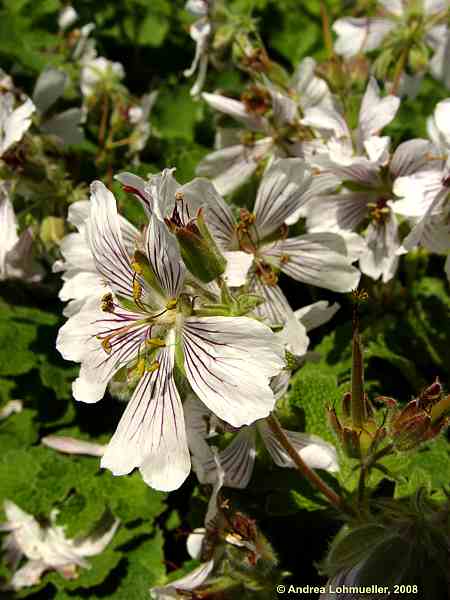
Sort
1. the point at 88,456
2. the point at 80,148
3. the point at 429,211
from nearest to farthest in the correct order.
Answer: the point at 429,211, the point at 88,456, the point at 80,148

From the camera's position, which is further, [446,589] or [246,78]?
[246,78]

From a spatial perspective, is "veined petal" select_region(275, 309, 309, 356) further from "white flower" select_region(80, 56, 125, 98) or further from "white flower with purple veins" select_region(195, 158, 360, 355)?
"white flower" select_region(80, 56, 125, 98)

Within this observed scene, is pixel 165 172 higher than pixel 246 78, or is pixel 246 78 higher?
pixel 165 172

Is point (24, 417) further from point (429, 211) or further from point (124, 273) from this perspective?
point (429, 211)

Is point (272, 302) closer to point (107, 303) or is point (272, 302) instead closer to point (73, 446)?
point (107, 303)

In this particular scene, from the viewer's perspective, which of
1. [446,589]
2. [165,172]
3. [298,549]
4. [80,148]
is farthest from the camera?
[80,148]

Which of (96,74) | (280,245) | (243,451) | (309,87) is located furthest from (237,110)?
(243,451)

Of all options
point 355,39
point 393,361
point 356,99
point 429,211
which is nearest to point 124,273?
point 429,211
